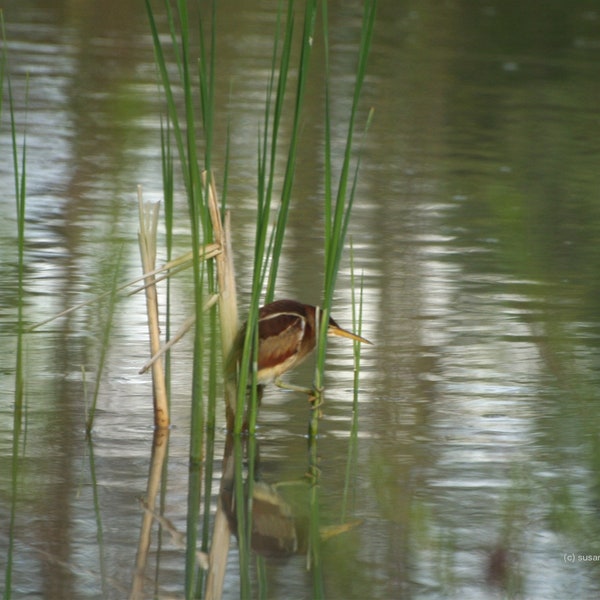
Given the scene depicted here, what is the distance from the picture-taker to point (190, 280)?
7223mm

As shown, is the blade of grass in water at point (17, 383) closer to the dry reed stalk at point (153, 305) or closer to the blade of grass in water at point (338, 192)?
the dry reed stalk at point (153, 305)

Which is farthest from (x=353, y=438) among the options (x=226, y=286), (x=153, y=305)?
(x=153, y=305)

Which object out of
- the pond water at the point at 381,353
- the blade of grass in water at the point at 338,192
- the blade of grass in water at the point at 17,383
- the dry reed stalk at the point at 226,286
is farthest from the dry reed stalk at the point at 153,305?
the blade of grass in water at the point at 338,192

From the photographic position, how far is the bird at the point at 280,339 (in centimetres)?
514

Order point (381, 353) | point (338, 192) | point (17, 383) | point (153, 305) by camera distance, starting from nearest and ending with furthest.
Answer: point (338, 192) → point (17, 383) → point (153, 305) → point (381, 353)

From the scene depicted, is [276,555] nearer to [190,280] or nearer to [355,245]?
[190,280]

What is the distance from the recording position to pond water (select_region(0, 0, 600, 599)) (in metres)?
4.21

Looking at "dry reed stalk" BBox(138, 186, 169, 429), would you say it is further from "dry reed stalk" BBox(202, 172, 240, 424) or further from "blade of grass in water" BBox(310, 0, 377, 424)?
"blade of grass in water" BBox(310, 0, 377, 424)

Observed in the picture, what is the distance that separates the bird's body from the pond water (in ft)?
0.81

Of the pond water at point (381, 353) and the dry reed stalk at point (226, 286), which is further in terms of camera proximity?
the dry reed stalk at point (226, 286)

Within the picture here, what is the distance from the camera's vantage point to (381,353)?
246 inches

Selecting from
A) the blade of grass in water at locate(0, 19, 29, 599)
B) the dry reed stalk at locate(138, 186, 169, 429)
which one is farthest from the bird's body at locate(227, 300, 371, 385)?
the blade of grass in water at locate(0, 19, 29, 599)

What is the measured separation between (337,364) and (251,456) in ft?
3.92

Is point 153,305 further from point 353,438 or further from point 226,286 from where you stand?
point 353,438
